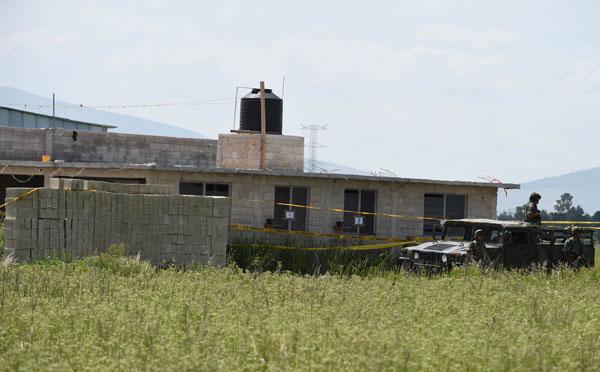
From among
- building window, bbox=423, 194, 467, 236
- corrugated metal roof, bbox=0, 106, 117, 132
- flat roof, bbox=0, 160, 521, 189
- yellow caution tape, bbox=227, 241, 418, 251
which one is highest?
corrugated metal roof, bbox=0, 106, 117, 132

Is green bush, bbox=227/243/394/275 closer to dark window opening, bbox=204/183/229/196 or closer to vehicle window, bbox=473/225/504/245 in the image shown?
dark window opening, bbox=204/183/229/196

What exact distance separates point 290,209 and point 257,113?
589cm

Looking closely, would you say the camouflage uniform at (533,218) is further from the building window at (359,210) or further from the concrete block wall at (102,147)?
the concrete block wall at (102,147)

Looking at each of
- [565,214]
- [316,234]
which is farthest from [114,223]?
[565,214]

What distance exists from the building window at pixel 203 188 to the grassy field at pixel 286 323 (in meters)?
9.93

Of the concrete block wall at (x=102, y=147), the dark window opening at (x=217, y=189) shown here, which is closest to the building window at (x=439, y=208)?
the dark window opening at (x=217, y=189)

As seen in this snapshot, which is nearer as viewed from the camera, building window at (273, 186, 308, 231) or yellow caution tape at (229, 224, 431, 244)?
yellow caution tape at (229, 224, 431, 244)

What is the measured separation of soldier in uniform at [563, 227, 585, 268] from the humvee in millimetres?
218

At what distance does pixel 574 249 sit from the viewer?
21.1 m

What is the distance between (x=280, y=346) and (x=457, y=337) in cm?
179

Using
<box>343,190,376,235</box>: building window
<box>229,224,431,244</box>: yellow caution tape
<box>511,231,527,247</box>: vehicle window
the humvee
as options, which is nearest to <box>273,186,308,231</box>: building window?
<box>229,224,431,244</box>: yellow caution tape

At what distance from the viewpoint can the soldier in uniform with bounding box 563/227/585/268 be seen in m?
21.0

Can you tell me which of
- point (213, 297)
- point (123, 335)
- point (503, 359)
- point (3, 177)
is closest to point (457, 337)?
point (503, 359)

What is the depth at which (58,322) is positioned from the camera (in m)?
11.4
